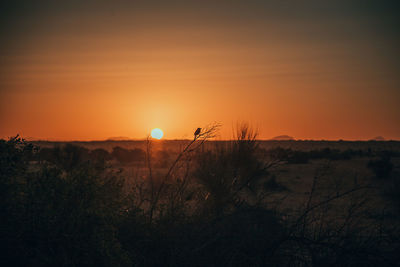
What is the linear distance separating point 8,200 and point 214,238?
2444 millimetres

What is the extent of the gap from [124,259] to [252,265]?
5.45ft

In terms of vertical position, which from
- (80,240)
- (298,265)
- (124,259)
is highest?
(80,240)

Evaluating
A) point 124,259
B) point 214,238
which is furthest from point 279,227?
point 124,259

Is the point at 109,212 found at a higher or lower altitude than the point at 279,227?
higher

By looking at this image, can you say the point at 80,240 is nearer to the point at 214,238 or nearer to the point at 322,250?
the point at 214,238

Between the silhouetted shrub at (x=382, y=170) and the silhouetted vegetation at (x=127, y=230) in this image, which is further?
the silhouetted shrub at (x=382, y=170)

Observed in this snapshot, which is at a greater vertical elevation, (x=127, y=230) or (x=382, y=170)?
(x=127, y=230)

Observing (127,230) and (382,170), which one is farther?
(382,170)

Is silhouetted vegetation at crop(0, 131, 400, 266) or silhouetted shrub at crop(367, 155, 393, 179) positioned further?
silhouetted shrub at crop(367, 155, 393, 179)

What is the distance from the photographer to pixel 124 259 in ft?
12.1

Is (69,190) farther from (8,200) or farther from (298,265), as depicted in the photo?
(298,265)

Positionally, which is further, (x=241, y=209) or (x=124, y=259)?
(x=241, y=209)

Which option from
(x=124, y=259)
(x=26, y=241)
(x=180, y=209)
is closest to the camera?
(x=26, y=241)

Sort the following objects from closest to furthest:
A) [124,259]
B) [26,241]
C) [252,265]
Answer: [26,241]
[124,259]
[252,265]
